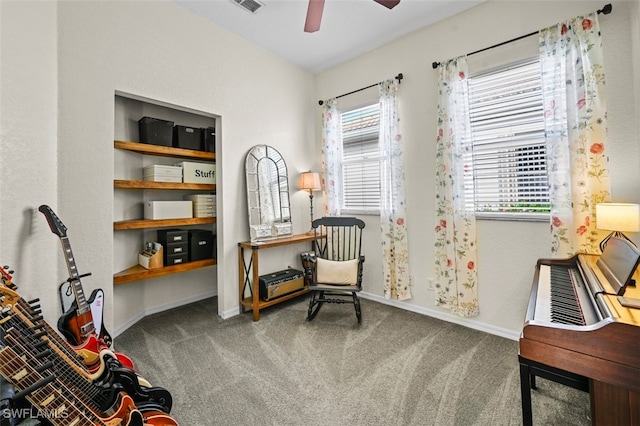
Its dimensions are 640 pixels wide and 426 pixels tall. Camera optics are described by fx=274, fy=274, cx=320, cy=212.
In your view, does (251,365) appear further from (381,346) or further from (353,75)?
(353,75)

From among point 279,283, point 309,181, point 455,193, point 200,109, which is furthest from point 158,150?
point 455,193

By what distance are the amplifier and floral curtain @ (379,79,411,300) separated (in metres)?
1.03

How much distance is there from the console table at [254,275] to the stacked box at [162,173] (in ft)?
3.12

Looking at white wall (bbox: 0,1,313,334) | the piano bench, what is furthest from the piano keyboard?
white wall (bbox: 0,1,313,334)

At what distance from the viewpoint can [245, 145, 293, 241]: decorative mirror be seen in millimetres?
3109

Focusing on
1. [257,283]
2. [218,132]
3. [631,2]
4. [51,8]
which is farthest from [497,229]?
[51,8]

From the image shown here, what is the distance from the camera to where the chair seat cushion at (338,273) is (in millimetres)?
2809

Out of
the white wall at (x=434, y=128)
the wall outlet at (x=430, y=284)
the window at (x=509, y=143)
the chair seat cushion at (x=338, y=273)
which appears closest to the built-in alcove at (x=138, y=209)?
the chair seat cushion at (x=338, y=273)

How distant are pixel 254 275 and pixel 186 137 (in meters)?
1.62

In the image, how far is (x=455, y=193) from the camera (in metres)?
2.61

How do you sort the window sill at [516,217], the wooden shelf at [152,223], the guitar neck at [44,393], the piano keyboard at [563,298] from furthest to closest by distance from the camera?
the wooden shelf at [152,223] < the window sill at [516,217] < the piano keyboard at [563,298] < the guitar neck at [44,393]

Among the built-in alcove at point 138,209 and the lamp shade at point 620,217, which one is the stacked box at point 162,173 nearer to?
the built-in alcove at point 138,209

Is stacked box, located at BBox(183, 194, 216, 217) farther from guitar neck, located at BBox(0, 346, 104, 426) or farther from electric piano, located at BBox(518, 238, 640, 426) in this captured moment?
electric piano, located at BBox(518, 238, 640, 426)

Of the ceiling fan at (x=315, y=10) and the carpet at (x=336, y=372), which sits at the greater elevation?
the ceiling fan at (x=315, y=10)
